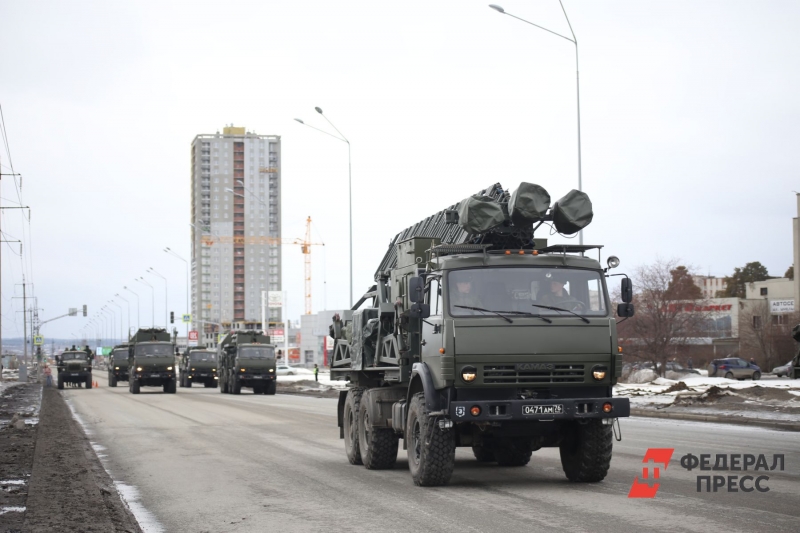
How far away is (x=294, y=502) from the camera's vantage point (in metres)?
10.9

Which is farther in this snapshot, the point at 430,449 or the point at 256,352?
the point at 256,352

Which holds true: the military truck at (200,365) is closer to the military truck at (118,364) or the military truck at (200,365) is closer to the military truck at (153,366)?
the military truck at (153,366)

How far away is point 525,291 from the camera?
1146 centimetres

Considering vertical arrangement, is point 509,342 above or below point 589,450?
above

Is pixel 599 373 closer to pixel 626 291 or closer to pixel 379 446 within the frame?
pixel 626 291

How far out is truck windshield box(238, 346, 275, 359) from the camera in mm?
49594

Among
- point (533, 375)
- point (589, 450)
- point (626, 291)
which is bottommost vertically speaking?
point (589, 450)

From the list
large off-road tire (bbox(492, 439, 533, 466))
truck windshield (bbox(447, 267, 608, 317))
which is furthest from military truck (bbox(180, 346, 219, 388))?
truck windshield (bbox(447, 267, 608, 317))

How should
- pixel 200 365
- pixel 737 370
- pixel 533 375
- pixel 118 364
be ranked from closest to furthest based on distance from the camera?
pixel 533 375
pixel 737 370
pixel 200 365
pixel 118 364

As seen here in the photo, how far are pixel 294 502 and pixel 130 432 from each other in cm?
1331

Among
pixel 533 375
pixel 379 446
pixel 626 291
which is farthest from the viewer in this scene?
pixel 379 446

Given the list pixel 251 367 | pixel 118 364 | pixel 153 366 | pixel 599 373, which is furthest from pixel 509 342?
pixel 118 364

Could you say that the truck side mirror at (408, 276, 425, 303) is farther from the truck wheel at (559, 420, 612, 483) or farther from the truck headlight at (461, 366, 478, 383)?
the truck wheel at (559, 420, 612, 483)

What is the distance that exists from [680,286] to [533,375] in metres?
52.6
